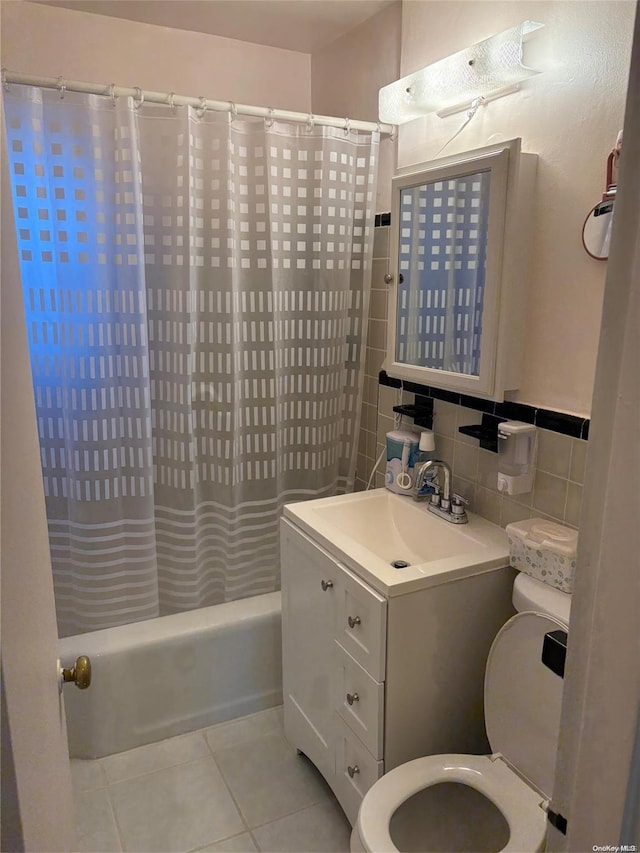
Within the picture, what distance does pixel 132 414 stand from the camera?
6.27 ft

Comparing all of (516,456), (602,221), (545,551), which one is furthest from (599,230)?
(545,551)

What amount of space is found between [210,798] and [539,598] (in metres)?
1.20

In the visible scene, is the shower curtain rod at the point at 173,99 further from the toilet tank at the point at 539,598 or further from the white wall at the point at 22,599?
the toilet tank at the point at 539,598

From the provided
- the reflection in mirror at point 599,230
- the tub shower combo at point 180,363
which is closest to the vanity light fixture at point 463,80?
the tub shower combo at point 180,363

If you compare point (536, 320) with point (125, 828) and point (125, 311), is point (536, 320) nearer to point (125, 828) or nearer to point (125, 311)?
point (125, 311)

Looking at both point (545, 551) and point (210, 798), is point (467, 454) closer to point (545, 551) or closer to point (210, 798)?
point (545, 551)

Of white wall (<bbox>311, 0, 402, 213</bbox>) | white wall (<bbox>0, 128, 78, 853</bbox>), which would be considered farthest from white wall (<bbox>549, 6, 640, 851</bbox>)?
white wall (<bbox>311, 0, 402, 213</bbox>)

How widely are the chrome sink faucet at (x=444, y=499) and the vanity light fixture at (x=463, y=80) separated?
1022 mm

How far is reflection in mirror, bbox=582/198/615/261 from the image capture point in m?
1.37

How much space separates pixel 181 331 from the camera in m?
1.92

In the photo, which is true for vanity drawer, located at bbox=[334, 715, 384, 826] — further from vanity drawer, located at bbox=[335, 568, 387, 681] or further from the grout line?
the grout line

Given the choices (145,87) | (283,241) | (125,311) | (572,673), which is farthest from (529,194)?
(145,87)

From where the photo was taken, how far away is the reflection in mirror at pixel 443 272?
1.68m

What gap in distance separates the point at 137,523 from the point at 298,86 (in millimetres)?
1815
